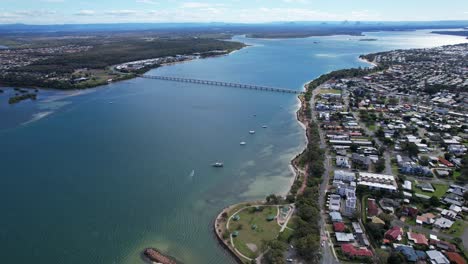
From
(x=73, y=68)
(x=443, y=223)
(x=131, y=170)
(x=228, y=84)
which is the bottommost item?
(x=131, y=170)

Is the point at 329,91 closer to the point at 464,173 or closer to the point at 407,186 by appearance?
the point at 464,173

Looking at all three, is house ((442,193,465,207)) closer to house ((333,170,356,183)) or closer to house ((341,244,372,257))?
house ((333,170,356,183))

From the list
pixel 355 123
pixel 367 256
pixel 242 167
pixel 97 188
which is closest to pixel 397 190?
pixel 367 256

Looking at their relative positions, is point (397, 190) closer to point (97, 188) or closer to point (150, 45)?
point (97, 188)

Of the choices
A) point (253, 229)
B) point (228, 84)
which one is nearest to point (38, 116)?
point (228, 84)

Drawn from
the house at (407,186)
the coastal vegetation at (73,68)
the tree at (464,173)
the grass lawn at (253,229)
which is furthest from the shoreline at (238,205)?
the coastal vegetation at (73,68)

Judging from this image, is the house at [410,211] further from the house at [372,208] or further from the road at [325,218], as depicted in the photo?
the road at [325,218]

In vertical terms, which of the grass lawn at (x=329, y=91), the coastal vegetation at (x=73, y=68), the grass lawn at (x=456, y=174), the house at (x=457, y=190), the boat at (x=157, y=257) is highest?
the coastal vegetation at (x=73, y=68)
